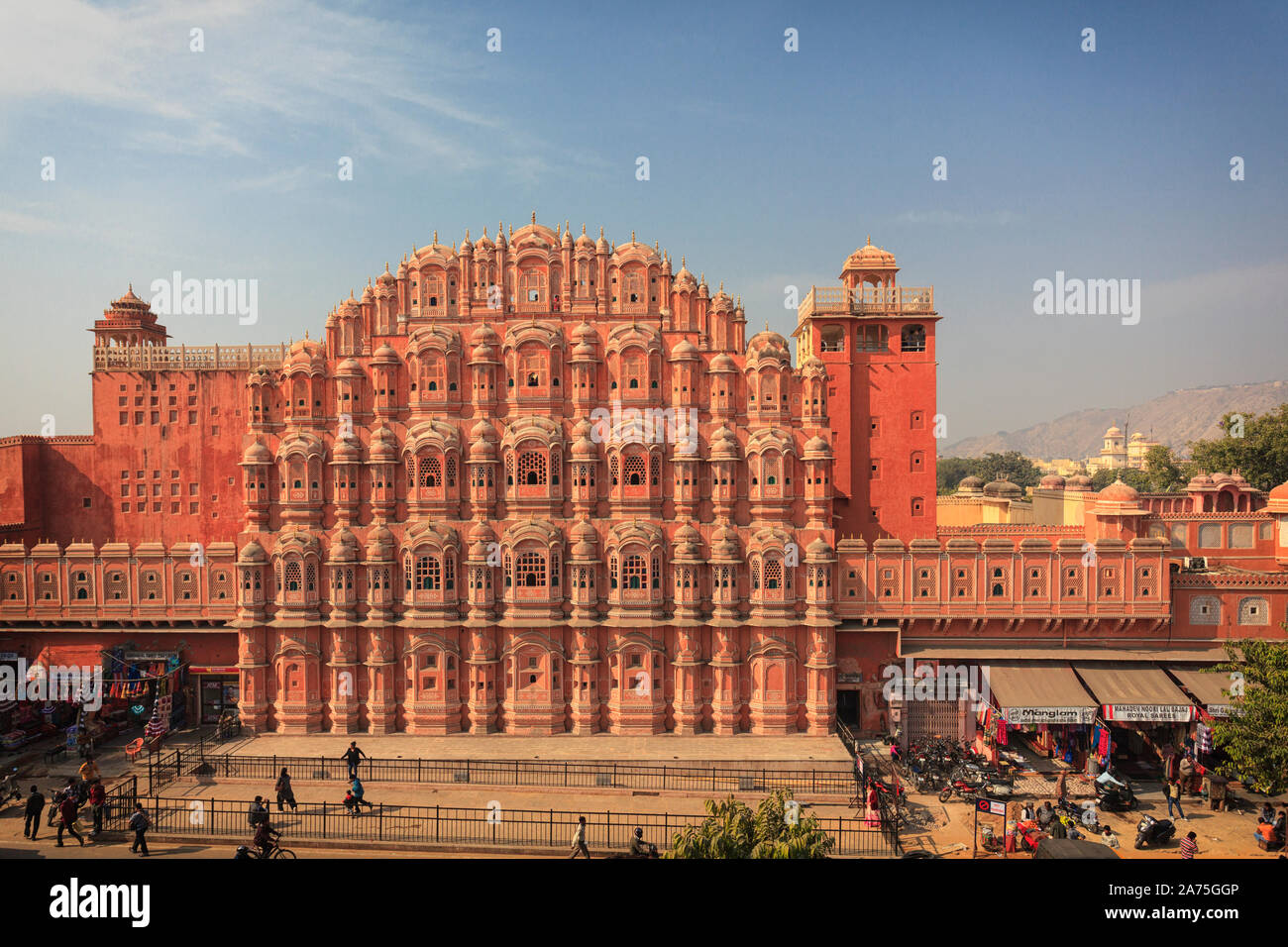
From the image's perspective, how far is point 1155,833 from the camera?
25938 mm

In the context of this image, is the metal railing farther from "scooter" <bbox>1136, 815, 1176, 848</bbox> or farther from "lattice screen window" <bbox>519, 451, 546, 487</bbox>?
"scooter" <bbox>1136, 815, 1176, 848</bbox>

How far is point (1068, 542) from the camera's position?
1385 inches

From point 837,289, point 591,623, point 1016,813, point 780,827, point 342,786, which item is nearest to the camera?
point 780,827

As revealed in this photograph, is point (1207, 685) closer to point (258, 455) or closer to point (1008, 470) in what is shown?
point (258, 455)

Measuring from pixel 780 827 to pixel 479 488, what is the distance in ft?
69.4

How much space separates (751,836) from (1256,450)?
2302 inches

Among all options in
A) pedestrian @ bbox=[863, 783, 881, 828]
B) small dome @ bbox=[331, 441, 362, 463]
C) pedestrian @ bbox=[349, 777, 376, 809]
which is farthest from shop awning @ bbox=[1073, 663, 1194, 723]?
small dome @ bbox=[331, 441, 362, 463]

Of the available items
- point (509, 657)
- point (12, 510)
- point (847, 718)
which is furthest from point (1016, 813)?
point (12, 510)

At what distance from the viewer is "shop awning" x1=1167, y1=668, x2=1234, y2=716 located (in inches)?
1238

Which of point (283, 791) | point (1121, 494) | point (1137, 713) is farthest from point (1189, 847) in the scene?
point (283, 791)

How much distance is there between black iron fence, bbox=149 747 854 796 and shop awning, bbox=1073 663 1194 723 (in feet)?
36.7

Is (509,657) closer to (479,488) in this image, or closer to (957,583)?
(479,488)

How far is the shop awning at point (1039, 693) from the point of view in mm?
31797

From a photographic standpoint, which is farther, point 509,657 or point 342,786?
point 509,657
